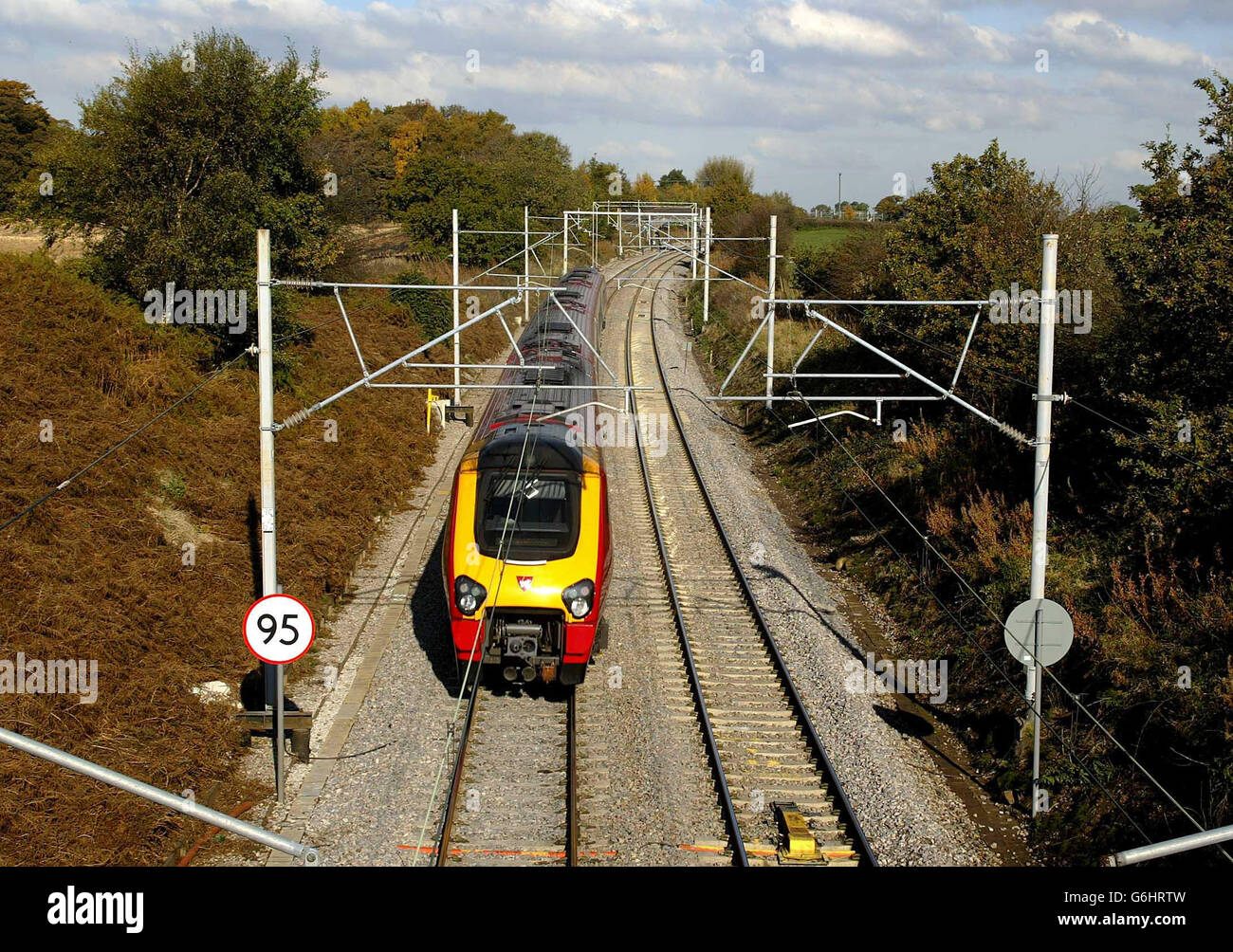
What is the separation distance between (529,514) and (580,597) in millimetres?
1190

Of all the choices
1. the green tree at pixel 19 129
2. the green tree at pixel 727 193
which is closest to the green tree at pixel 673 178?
the green tree at pixel 727 193

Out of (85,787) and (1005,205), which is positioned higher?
(1005,205)

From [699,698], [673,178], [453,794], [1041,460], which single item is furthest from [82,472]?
[673,178]

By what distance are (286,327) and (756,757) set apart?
15.2 m

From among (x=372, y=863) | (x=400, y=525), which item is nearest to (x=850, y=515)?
(x=400, y=525)

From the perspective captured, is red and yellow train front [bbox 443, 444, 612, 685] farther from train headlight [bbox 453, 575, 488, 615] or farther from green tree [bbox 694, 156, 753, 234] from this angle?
green tree [bbox 694, 156, 753, 234]

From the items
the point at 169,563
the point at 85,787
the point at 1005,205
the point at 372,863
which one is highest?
the point at 1005,205

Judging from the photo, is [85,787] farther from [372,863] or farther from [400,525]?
[400,525]

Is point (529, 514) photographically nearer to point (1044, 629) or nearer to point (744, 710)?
point (744, 710)

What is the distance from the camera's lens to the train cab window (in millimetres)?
11328

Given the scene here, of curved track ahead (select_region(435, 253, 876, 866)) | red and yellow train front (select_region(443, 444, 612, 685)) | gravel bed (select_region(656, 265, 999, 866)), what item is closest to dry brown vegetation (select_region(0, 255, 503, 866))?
curved track ahead (select_region(435, 253, 876, 866))

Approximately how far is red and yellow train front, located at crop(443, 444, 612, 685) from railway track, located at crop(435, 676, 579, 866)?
0.61m

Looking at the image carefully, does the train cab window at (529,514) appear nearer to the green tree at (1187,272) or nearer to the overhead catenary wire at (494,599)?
the overhead catenary wire at (494,599)

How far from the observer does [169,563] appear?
13.2 m
